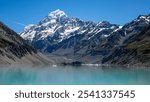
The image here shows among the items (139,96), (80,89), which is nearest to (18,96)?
(80,89)

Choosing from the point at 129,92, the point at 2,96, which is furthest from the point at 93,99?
the point at 2,96

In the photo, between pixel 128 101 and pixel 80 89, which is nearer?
pixel 128 101

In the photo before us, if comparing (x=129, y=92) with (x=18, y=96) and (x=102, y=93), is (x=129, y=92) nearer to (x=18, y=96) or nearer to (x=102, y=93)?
(x=102, y=93)

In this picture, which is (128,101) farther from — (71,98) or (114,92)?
(71,98)

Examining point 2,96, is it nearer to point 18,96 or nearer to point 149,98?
point 18,96

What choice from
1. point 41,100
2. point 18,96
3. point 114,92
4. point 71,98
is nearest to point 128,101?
point 114,92

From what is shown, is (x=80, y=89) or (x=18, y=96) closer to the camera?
(x=18, y=96)

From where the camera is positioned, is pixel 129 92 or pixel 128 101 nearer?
pixel 128 101
